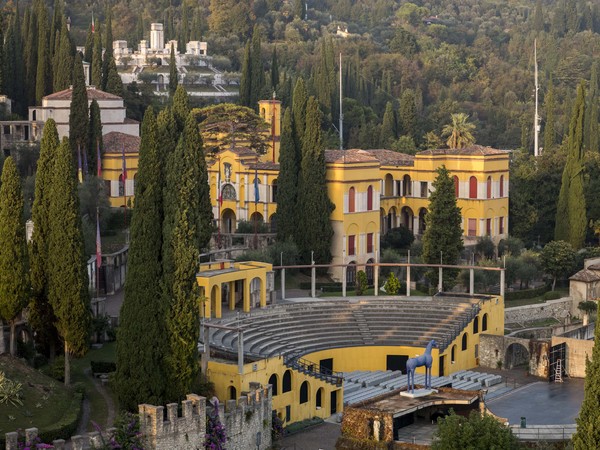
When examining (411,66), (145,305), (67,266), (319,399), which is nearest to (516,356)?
(319,399)

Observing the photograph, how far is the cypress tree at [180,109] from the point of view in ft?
207

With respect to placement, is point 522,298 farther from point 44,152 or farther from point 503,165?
point 44,152

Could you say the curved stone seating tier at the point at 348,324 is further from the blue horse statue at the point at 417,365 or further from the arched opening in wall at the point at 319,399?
the blue horse statue at the point at 417,365

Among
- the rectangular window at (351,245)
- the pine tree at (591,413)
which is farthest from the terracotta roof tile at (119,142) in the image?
the pine tree at (591,413)

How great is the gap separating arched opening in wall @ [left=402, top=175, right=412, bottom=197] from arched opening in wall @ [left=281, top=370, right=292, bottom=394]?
32.6 meters

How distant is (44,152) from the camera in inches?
1887

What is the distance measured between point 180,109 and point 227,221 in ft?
52.3

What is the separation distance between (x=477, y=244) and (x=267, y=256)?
1617cm

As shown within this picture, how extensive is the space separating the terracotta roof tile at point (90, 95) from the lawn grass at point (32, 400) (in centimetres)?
3419

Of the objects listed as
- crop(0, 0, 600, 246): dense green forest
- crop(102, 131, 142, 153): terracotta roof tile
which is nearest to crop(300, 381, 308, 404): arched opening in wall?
crop(102, 131, 142, 153): terracotta roof tile

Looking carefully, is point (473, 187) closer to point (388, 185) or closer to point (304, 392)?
point (388, 185)

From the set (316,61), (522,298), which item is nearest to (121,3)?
(316,61)

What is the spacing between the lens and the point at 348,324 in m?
60.1

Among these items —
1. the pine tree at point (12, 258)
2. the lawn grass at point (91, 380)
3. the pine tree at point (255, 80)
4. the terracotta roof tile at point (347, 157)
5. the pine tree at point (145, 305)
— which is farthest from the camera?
the pine tree at point (255, 80)
